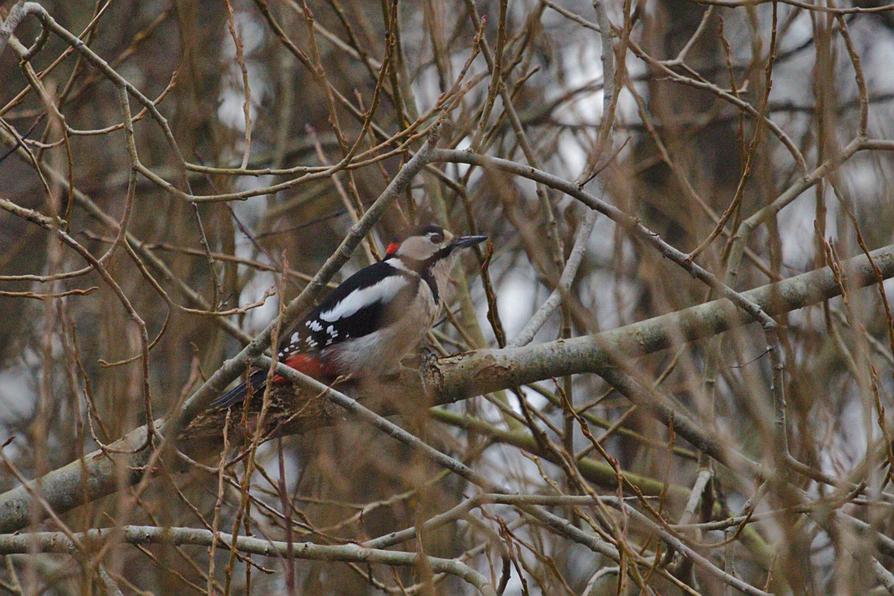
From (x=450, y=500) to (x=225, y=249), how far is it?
2.44 meters

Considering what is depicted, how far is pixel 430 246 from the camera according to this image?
525 cm

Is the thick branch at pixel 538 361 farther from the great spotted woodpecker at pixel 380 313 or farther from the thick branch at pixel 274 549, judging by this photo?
the great spotted woodpecker at pixel 380 313

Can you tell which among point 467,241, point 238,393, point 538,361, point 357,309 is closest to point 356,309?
point 357,309

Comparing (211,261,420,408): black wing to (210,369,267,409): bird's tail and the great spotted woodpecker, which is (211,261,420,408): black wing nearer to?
the great spotted woodpecker

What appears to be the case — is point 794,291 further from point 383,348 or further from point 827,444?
point 383,348

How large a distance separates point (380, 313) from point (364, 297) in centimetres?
18

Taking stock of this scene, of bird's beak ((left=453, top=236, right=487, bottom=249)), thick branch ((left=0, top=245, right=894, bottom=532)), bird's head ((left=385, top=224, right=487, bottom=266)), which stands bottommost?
thick branch ((left=0, top=245, right=894, bottom=532))

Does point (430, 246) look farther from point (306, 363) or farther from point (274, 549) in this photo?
point (274, 549)

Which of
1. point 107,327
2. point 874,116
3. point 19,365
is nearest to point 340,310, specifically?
point 107,327

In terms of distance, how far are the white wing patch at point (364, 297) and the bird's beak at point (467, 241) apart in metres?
0.30

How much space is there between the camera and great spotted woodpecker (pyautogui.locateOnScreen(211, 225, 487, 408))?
4.88 metres

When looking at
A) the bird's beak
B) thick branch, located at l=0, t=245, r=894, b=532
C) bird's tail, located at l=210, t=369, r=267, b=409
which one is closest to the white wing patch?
the bird's beak

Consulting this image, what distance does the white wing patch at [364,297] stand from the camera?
5.13 metres

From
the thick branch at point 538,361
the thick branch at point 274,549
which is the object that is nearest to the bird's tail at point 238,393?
the thick branch at point 538,361
